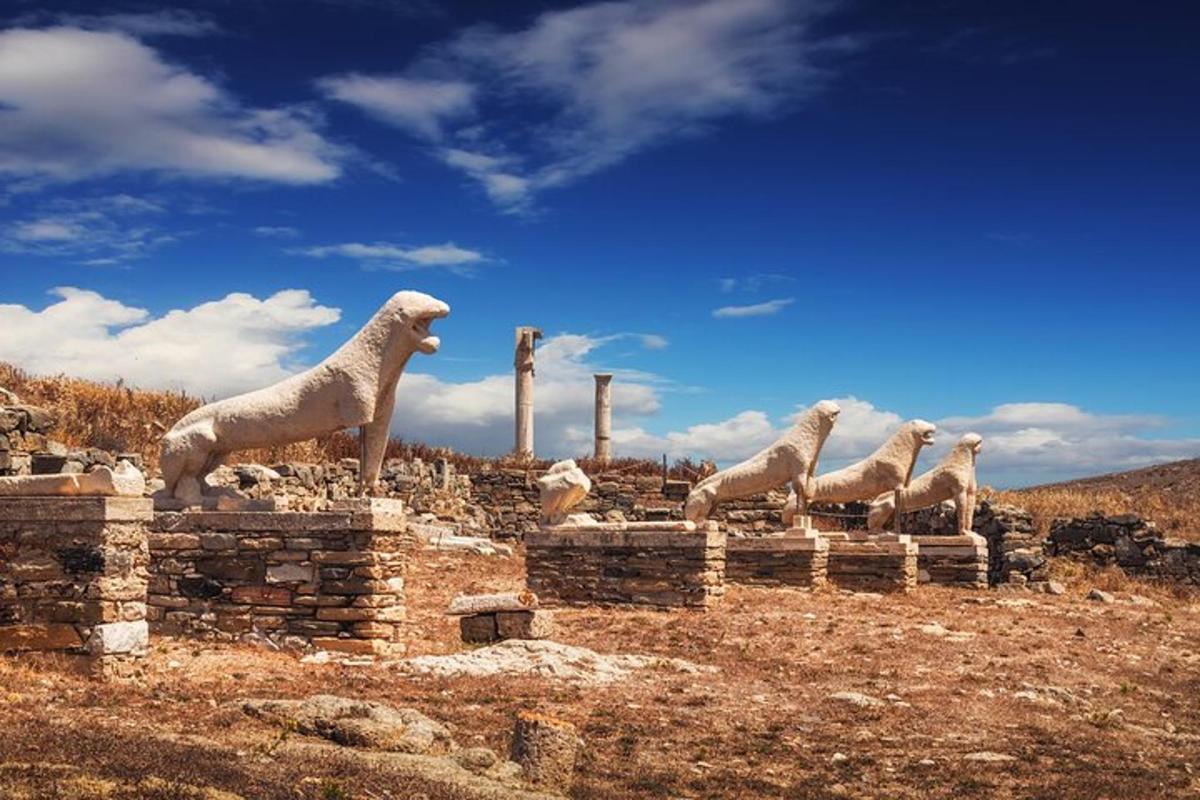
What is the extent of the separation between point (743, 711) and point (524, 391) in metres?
22.6

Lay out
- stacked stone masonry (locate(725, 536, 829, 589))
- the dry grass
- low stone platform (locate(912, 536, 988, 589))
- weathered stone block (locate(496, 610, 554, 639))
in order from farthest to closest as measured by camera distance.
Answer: the dry grass
low stone platform (locate(912, 536, 988, 589))
stacked stone masonry (locate(725, 536, 829, 589))
weathered stone block (locate(496, 610, 554, 639))

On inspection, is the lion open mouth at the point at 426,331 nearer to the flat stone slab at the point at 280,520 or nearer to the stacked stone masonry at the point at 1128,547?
the flat stone slab at the point at 280,520

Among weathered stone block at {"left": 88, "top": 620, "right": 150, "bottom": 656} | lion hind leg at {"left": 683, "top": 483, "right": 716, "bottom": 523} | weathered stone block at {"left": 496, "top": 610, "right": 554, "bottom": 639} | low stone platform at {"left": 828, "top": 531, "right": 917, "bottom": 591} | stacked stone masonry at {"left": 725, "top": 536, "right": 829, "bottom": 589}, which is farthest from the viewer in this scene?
low stone platform at {"left": 828, "top": 531, "right": 917, "bottom": 591}

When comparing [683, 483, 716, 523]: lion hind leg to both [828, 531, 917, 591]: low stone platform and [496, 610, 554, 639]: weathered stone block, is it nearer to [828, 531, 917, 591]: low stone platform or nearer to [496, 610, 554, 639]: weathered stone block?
[828, 531, 917, 591]: low stone platform

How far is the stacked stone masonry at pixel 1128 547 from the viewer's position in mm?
25219

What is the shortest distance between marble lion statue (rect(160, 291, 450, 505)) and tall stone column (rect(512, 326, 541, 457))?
19.4m

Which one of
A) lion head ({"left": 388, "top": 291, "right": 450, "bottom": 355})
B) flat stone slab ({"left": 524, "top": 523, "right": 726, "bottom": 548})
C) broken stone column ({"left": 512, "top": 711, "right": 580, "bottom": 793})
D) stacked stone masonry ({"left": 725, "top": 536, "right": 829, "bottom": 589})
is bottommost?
broken stone column ({"left": 512, "top": 711, "right": 580, "bottom": 793})

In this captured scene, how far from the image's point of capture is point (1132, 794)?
8000 millimetres

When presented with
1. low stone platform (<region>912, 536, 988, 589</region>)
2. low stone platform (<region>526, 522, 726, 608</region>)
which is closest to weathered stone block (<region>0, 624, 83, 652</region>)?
low stone platform (<region>526, 522, 726, 608</region>)

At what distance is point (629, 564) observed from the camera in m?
16.5

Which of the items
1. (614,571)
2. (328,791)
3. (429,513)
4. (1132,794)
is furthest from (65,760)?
(429,513)

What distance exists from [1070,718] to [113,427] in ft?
53.8

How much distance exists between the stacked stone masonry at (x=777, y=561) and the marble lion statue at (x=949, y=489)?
3537 mm

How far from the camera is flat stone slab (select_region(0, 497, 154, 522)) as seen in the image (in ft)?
31.1
